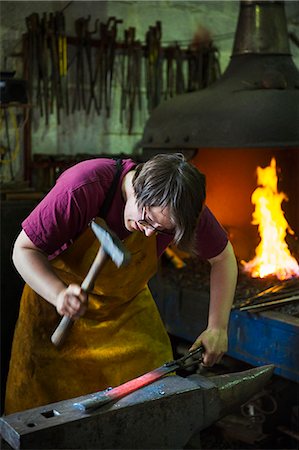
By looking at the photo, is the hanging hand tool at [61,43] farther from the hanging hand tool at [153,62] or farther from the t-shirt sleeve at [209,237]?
the t-shirt sleeve at [209,237]

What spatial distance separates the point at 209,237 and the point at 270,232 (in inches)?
68.7

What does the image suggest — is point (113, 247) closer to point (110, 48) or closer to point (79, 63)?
point (79, 63)

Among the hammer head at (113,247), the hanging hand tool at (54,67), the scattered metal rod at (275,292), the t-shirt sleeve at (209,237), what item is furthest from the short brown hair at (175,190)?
the hanging hand tool at (54,67)

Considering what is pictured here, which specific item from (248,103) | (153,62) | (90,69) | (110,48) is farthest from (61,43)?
(248,103)

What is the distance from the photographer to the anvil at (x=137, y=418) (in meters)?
1.51

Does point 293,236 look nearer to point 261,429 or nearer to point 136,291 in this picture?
point 261,429

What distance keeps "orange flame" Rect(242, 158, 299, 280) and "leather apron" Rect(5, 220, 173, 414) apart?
129 centimetres

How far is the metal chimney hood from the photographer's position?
340 cm

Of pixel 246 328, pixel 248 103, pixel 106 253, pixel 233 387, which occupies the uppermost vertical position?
pixel 248 103

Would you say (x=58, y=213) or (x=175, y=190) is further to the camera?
(x=58, y=213)

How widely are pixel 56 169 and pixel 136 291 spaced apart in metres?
2.19

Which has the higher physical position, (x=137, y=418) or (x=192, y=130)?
(x=192, y=130)

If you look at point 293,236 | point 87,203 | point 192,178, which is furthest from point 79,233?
point 293,236

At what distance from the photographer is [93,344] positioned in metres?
2.31
